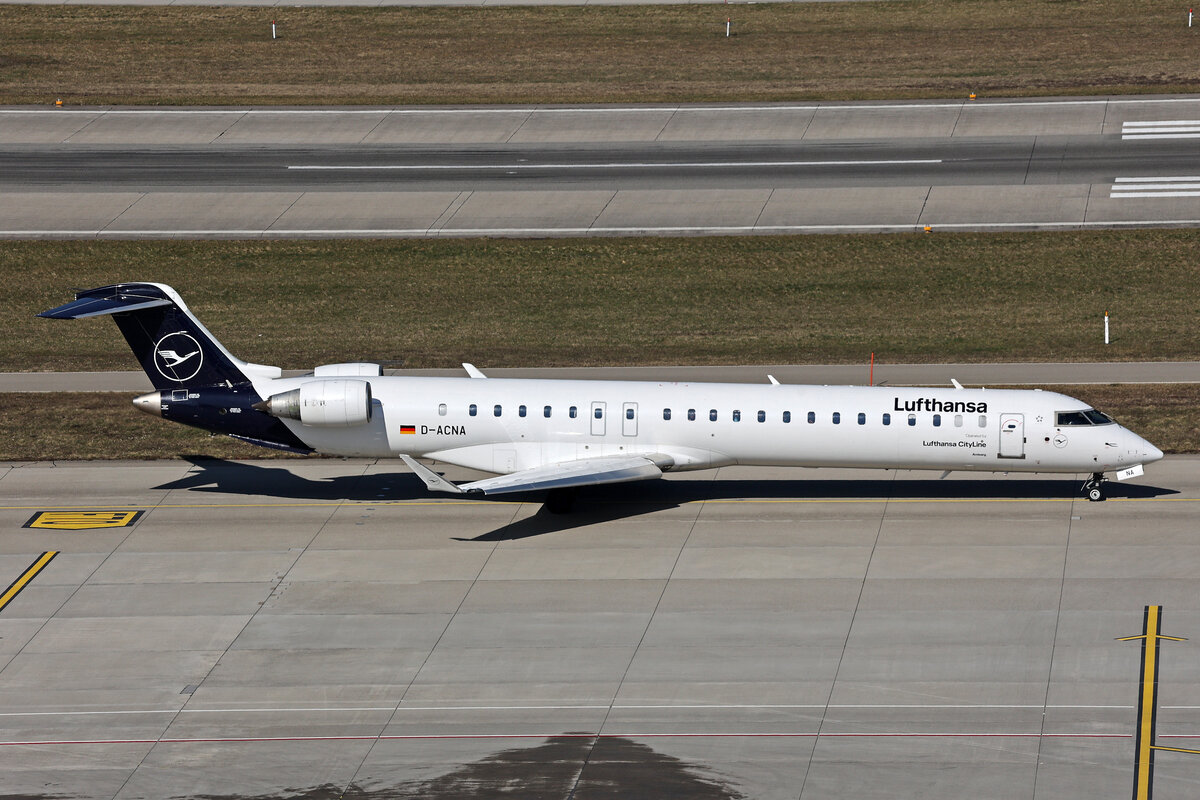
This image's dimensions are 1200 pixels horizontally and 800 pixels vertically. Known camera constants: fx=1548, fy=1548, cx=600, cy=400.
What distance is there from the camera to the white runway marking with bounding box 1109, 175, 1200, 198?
57.9 meters

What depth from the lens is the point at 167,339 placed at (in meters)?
36.6

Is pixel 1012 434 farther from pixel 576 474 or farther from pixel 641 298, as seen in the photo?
pixel 641 298

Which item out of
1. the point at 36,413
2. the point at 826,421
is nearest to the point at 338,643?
the point at 826,421

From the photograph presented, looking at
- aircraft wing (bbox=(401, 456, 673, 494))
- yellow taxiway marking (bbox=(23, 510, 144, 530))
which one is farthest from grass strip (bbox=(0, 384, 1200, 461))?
aircraft wing (bbox=(401, 456, 673, 494))

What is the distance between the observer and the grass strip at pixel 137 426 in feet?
135

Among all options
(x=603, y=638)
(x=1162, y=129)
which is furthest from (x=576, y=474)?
(x=1162, y=129)

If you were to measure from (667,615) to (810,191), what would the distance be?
105 feet

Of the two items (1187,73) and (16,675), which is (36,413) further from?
(1187,73)

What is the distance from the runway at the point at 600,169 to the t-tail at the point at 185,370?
21211 millimetres

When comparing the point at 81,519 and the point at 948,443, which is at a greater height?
the point at 81,519

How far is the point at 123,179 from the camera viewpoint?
2462 inches

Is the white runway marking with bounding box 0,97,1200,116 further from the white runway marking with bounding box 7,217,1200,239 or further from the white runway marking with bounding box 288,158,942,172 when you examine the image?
the white runway marking with bounding box 7,217,1200,239

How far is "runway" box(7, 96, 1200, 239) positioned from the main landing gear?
20826mm

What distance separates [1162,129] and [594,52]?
26.4 m
